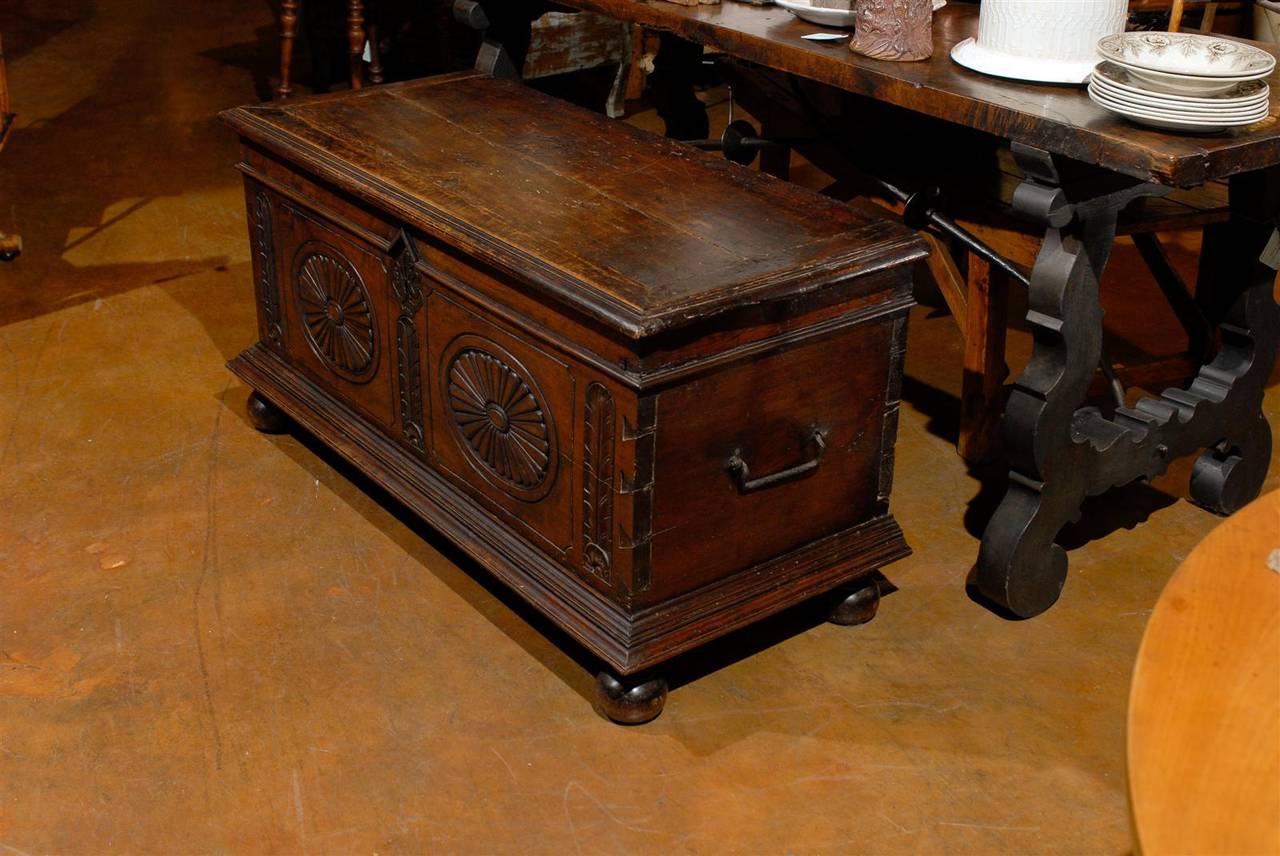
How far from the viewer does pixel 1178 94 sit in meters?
2.11

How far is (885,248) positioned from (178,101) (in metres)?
3.77

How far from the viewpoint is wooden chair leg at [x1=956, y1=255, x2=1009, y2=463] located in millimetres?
2934

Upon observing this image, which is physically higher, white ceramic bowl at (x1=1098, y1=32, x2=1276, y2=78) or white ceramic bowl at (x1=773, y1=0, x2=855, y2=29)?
white ceramic bowl at (x1=1098, y1=32, x2=1276, y2=78)

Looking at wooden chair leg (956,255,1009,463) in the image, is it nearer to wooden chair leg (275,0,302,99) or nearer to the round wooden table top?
the round wooden table top

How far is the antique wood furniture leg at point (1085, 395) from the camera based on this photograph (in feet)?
7.41

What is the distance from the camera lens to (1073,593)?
261cm

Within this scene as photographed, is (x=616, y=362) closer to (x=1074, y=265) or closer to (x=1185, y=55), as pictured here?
(x=1074, y=265)

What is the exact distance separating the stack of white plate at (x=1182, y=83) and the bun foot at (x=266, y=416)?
1.75 m

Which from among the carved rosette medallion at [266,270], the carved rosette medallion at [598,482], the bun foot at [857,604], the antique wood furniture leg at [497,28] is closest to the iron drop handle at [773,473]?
the carved rosette medallion at [598,482]

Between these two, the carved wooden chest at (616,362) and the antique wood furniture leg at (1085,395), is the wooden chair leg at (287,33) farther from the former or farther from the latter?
the antique wood furniture leg at (1085,395)

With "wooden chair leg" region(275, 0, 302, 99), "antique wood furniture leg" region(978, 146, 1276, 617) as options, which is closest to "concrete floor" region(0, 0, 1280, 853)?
"antique wood furniture leg" region(978, 146, 1276, 617)

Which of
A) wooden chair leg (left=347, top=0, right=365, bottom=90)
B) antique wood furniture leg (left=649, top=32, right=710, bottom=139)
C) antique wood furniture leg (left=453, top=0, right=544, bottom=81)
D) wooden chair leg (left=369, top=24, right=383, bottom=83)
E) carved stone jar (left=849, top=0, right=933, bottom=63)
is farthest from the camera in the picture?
wooden chair leg (left=369, top=24, right=383, bottom=83)

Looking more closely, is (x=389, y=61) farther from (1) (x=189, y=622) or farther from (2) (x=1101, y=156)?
(2) (x=1101, y=156)

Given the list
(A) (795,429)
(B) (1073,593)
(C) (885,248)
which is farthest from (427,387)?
(B) (1073,593)
